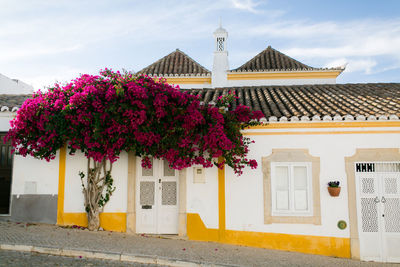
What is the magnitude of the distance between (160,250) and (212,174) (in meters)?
2.35

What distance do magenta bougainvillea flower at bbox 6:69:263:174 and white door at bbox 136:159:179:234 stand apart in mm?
718

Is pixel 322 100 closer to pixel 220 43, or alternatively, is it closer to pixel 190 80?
pixel 190 80

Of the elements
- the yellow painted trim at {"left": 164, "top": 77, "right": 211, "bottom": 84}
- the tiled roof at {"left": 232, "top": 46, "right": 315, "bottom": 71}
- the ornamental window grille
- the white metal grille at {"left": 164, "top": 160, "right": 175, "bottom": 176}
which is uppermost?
the ornamental window grille

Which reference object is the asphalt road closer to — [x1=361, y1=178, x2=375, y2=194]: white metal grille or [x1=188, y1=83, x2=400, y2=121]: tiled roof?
[x1=188, y1=83, x2=400, y2=121]: tiled roof

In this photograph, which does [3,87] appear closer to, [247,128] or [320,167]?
[247,128]

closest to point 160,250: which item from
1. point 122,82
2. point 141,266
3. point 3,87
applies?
point 141,266

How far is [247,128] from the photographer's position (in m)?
8.02

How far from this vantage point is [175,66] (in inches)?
669

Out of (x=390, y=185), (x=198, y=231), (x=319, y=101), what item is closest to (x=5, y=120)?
(x=198, y=231)

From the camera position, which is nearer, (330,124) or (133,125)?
(133,125)

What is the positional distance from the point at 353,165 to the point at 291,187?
5.29 ft

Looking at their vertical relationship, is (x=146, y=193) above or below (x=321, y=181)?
below

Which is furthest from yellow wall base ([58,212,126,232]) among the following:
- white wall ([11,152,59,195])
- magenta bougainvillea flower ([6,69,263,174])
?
magenta bougainvillea flower ([6,69,263,174])

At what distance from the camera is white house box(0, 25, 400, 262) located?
7.62 metres
